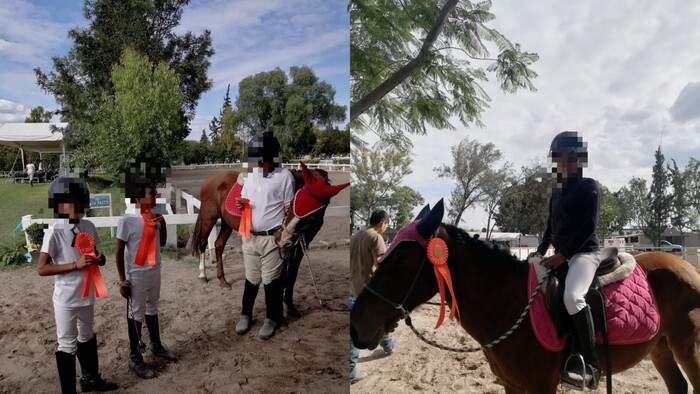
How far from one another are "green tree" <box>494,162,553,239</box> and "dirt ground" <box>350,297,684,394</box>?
4.12ft

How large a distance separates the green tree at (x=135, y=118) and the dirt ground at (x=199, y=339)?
1.86 feet

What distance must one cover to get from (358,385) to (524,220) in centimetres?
234

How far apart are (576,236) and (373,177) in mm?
2426

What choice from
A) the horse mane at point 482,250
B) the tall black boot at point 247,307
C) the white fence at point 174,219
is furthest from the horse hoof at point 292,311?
the horse mane at point 482,250

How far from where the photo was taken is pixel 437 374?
10.9 ft

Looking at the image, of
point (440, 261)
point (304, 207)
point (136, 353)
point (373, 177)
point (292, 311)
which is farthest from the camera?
point (373, 177)

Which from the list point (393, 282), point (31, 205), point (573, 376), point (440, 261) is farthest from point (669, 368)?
point (31, 205)

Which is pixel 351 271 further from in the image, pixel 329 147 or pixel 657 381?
pixel 657 381

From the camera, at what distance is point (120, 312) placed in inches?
83.2

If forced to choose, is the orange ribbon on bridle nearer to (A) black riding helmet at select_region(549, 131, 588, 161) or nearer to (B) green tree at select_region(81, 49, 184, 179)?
(B) green tree at select_region(81, 49, 184, 179)

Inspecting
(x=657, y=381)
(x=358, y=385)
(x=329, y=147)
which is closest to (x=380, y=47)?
(x=329, y=147)

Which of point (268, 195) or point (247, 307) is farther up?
point (268, 195)

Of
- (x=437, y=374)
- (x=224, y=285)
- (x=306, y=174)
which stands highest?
(x=306, y=174)

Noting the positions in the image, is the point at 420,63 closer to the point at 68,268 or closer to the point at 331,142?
the point at 331,142
